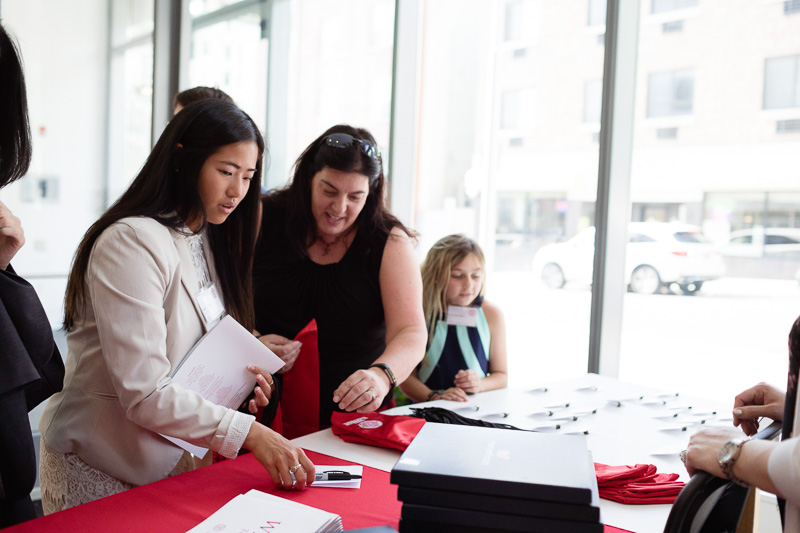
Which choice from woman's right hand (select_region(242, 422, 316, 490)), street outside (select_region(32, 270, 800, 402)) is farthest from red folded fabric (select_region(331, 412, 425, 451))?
street outside (select_region(32, 270, 800, 402))

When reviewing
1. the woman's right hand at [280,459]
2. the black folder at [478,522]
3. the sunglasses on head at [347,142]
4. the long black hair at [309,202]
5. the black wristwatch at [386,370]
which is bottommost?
the woman's right hand at [280,459]

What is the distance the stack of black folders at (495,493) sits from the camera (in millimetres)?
970

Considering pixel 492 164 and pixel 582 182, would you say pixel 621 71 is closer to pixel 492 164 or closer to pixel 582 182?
pixel 582 182

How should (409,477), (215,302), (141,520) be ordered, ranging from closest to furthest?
(409,477) → (141,520) → (215,302)

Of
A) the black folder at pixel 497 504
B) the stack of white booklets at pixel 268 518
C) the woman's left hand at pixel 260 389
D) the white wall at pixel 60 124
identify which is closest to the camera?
the black folder at pixel 497 504

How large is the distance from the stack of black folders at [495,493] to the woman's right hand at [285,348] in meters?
0.89

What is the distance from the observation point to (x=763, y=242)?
2764mm

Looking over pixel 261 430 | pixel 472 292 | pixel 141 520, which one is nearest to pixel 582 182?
pixel 472 292

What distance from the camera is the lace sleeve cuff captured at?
1.36m

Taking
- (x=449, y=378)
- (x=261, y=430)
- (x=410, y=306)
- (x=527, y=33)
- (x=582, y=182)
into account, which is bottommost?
(x=449, y=378)

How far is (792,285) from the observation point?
2701 mm

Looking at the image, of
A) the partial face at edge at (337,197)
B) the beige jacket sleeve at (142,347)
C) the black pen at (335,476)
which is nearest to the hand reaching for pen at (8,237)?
the beige jacket sleeve at (142,347)

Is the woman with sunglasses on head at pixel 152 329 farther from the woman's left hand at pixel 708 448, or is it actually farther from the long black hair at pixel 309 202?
the woman's left hand at pixel 708 448

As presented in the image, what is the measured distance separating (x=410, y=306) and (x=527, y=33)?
290cm
